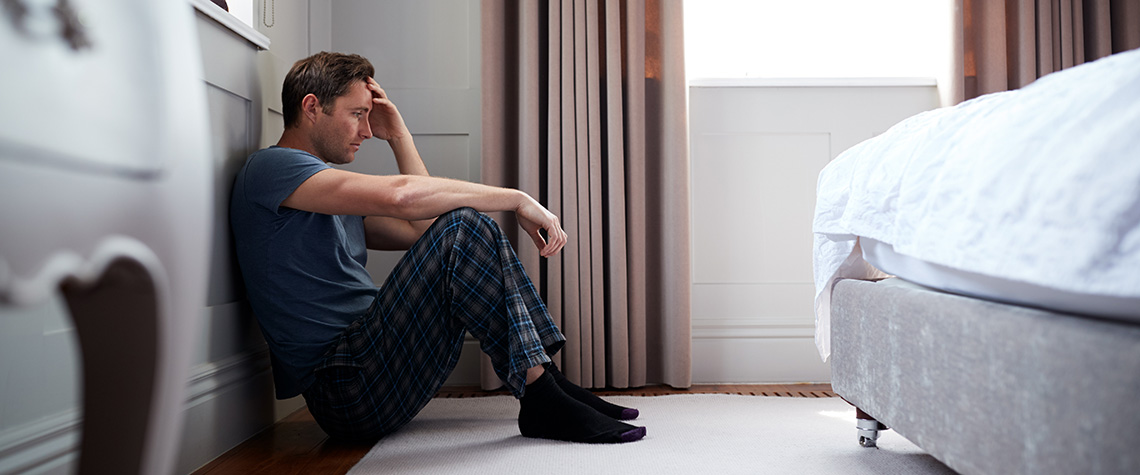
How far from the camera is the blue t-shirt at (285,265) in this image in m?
1.41

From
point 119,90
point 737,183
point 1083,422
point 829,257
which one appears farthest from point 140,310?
point 737,183

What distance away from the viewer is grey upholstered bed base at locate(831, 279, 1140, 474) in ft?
1.99

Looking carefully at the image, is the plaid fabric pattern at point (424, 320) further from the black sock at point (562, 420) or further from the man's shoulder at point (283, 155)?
the man's shoulder at point (283, 155)

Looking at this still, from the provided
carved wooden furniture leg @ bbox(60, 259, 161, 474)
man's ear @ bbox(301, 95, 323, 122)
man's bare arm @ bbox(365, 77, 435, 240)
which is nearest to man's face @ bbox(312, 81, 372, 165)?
man's ear @ bbox(301, 95, 323, 122)

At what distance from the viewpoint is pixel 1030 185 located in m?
0.71

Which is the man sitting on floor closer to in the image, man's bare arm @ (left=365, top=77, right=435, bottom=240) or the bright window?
man's bare arm @ (left=365, top=77, right=435, bottom=240)

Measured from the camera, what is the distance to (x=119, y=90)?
27cm

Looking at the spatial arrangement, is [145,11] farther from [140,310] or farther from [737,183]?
[737,183]

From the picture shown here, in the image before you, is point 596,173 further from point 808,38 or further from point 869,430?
point 869,430

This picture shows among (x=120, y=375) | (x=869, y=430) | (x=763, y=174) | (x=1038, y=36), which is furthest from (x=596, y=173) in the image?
(x=120, y=375)

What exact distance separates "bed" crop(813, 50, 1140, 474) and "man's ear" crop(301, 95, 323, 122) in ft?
3.87

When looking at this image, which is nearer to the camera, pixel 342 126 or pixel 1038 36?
pixel 342 126

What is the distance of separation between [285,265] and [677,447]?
90 centimetres

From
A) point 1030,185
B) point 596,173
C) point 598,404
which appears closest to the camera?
point 1030,185
